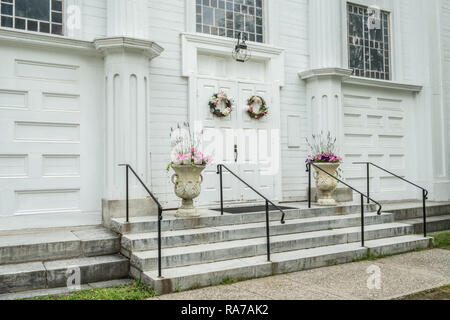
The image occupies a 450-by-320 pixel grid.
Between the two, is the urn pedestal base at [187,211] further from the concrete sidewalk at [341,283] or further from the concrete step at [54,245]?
the concrete sidewalk at [341,283]

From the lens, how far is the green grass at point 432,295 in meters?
4.46

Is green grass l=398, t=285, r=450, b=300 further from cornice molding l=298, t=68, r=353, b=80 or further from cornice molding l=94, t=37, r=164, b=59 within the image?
cornice molding l=298, t=68, r=353, b=80

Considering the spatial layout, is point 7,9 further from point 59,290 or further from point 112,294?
point 112,294

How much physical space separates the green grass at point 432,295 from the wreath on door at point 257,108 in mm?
4716

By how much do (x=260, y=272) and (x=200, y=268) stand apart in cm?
79

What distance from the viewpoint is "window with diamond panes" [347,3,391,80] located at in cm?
1010

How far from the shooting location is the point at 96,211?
684 cm

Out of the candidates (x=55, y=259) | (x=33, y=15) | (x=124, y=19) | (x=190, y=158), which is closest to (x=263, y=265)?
(x=190, y=158)

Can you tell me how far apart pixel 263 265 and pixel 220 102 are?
3.73 meters

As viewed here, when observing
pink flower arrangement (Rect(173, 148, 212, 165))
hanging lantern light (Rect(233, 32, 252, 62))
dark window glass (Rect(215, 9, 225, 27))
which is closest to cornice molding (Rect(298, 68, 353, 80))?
hanging lantern light (Rect(233, 32, 252, 62))

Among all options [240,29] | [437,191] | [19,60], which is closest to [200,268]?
[19,60]

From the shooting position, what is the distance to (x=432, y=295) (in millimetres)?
4562

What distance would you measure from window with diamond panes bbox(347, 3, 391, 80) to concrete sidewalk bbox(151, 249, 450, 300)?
18.6ft
